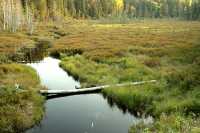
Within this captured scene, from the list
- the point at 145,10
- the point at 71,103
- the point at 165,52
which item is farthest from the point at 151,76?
the point at 145,10

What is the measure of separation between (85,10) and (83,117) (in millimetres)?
124601

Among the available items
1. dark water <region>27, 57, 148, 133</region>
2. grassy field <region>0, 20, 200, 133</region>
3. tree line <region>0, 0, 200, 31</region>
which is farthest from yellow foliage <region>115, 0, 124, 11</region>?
dark water <region>27, 57, 148, 133</region>

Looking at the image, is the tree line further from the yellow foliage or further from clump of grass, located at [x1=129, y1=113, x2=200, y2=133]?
clump of grass, located at [x1=129, y1=113, x2=200, y2=133]

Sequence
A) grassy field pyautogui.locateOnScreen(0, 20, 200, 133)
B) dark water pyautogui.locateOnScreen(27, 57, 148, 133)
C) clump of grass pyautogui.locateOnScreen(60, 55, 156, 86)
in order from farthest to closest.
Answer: clump of grass pyautogui.locateOnScreen(60, 55, 156, 86) < dark water pyautogui.locateOnScreen(27, 57, 148, 133) < grassy field pyautogui.locateOnScreen(0, 20, 200, 133)

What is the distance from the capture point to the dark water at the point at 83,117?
1801 cm

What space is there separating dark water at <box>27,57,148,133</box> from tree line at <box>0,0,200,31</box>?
5595 centimetres

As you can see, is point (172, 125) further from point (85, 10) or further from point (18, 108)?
point (85, 10)

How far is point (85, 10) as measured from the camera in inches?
5576

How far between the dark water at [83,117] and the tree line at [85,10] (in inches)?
2203

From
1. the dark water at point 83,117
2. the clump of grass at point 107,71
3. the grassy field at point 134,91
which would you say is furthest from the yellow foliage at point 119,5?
the dark water at point 83,117

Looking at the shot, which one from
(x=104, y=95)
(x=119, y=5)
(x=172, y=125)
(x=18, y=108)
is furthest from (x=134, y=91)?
(x=119, y=5)

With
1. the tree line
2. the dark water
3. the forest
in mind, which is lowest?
the dark water

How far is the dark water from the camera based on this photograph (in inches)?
709

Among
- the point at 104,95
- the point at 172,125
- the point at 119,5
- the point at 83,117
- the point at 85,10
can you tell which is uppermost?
the point at 119,5
